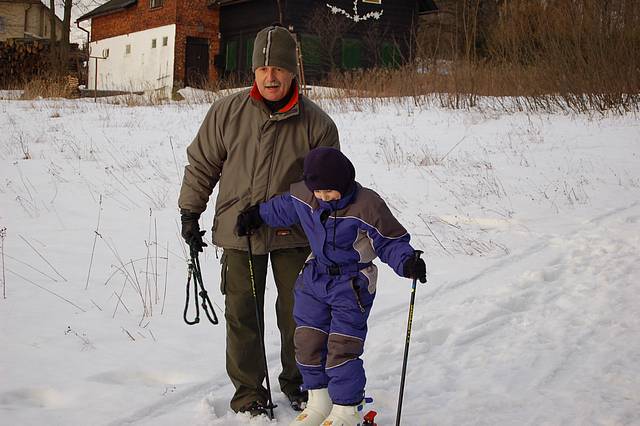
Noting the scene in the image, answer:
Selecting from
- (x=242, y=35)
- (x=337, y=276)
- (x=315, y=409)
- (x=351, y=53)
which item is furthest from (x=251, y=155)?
(x=242, y=35)

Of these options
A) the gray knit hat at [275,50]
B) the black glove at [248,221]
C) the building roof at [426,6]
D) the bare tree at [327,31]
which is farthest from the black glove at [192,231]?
the building roof at [426,6]

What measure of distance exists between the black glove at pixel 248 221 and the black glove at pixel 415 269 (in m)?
0.79

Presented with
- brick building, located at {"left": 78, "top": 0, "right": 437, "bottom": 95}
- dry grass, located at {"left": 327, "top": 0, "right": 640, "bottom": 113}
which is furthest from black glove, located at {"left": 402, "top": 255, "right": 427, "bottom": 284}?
brick building, located at {"left": 78, "top": 0, "right": 437, "bottom": 95}

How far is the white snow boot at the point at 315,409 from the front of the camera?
3.47 metres

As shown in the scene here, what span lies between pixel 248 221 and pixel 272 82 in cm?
68

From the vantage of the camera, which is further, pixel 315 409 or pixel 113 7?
pixel 113 7

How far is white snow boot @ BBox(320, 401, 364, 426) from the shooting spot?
334cm

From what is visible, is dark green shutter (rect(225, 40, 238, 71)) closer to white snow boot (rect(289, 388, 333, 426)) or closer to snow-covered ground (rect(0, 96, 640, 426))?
snow-covered ground (rect(0, 96, 640, 426))

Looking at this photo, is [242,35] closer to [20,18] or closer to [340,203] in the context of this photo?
[20,18]

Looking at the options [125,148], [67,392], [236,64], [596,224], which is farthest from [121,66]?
[67,392]

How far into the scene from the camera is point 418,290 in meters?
6.12

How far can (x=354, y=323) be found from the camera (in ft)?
11.1

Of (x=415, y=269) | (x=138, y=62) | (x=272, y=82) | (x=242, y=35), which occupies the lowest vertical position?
(x=415, y=269)

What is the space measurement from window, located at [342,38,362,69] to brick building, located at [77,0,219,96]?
212 inches
